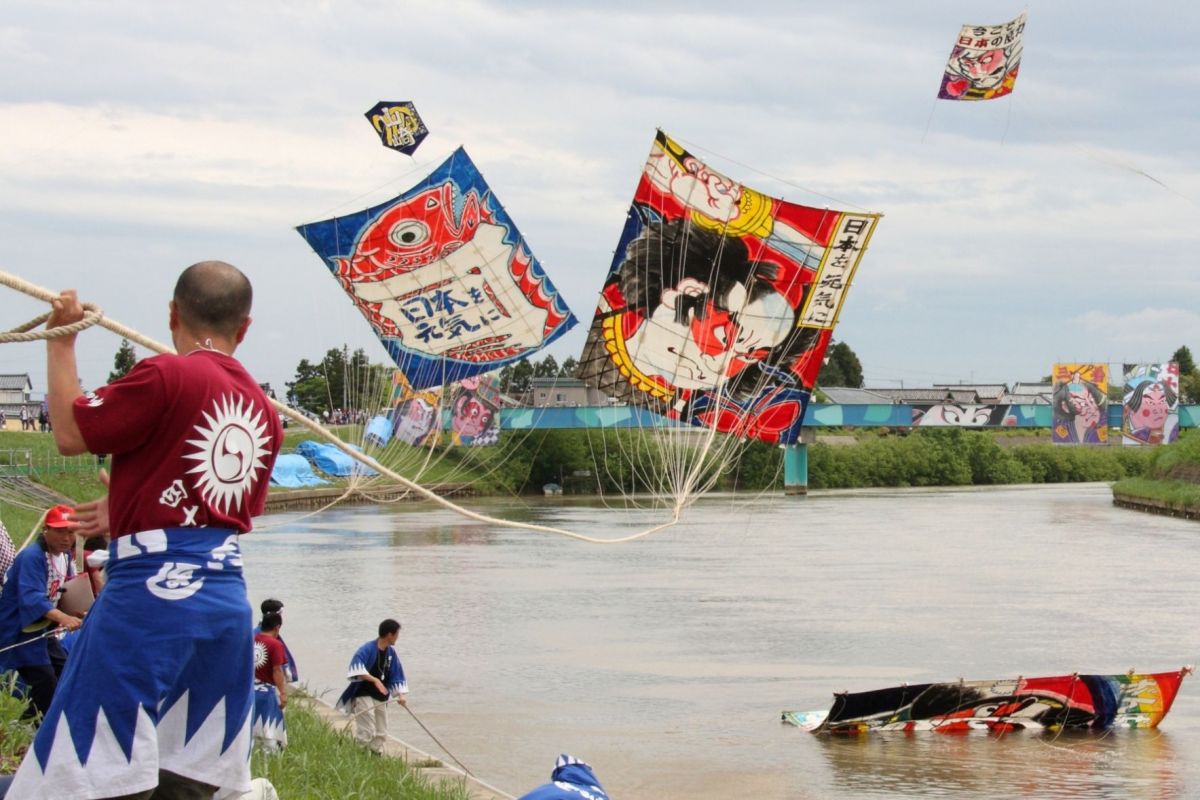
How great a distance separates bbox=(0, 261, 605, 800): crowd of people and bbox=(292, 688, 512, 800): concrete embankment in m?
6.75

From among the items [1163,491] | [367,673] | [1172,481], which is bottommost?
[1163,491]

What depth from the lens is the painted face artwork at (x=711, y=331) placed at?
826 inches

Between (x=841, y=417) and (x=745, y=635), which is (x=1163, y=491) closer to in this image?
(x=841, y=417)

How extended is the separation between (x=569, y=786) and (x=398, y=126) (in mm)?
22254

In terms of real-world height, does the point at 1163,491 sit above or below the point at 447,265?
below

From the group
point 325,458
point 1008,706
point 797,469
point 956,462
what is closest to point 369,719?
point 1008,706

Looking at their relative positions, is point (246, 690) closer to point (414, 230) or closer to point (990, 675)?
point (990, 675)

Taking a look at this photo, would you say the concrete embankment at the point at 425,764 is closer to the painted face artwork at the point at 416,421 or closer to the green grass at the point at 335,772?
the green grass at the point at 335,772

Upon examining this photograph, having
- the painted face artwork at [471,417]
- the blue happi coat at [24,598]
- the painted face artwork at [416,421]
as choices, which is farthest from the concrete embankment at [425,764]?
the painted face artwork at [471,417]

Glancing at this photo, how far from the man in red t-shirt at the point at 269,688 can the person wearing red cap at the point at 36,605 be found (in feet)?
5.28

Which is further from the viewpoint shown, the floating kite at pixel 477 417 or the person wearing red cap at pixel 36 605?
the floating kite at pixel 477 417

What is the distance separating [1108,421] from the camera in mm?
84062

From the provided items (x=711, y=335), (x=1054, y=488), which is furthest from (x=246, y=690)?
(x=1054, y=488)

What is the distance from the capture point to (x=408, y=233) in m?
24.5
